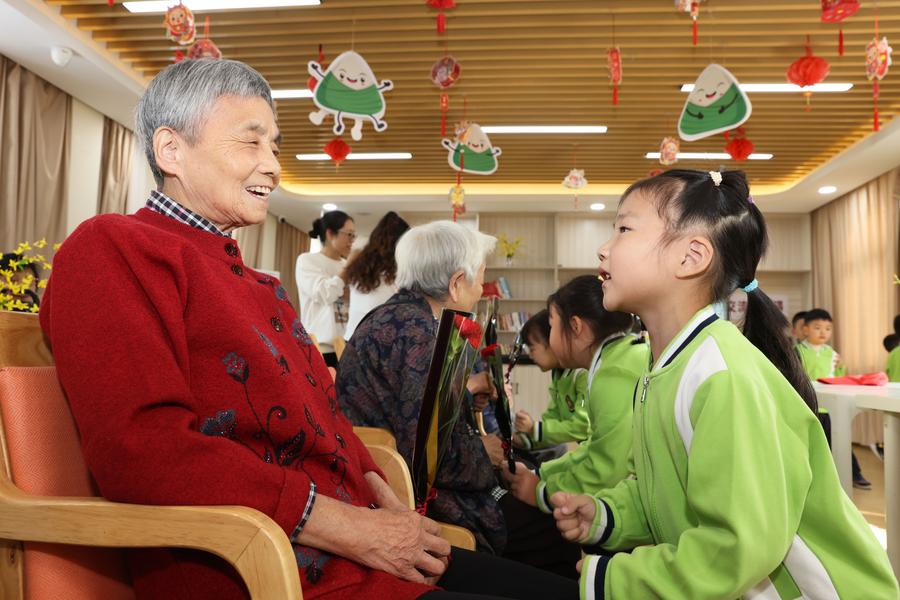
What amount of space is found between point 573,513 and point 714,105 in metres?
3.81

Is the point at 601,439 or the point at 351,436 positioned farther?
the point at 601,439

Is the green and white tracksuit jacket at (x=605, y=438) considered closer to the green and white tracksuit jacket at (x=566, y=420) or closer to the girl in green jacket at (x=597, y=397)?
the girl in green jacket at (x=597, y=397)

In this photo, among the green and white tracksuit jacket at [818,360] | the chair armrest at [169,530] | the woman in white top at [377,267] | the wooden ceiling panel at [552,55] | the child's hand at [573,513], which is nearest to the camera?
the chair armrest at [169,530]

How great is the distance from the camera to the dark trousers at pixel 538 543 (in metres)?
1.83

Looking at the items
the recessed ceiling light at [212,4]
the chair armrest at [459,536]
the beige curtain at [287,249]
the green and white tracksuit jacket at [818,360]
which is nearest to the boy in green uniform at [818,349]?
the green and white tracksuit jacket at [818,360]

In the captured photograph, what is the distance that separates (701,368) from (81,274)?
845 mm

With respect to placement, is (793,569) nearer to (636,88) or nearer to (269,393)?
(269,393)

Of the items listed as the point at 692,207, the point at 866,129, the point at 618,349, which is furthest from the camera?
the point at 866,129

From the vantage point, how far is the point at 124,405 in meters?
0.82

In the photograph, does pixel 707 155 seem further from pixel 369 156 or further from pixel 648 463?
pixel 648 463

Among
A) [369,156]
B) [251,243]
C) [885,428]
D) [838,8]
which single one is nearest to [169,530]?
[885,428]

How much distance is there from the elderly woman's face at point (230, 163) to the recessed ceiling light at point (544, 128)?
18.1 feet

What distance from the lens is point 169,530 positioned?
2.58 ft

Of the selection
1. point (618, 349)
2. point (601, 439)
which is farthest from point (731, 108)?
point (601, 439)
